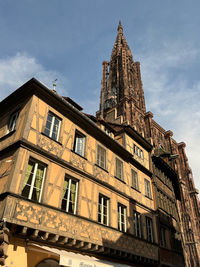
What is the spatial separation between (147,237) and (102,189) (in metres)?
4.13

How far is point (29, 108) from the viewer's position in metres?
9.02

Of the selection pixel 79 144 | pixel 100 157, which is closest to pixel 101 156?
pixel 100 157

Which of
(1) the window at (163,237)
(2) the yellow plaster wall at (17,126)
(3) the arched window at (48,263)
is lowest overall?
(3) the arched window at (48,263)

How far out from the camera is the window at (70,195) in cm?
882

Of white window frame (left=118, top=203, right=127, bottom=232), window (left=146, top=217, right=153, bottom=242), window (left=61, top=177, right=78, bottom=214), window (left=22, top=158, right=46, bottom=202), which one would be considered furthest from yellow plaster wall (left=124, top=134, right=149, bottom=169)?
window (left=22, top=158, right=46, bottom=202)

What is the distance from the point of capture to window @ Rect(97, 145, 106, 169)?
38.2 ft

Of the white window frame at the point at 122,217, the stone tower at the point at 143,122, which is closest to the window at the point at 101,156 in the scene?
the white window frame at the point at 122,217

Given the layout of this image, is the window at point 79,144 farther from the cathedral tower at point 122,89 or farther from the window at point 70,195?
the cathedral tower at point 122,89

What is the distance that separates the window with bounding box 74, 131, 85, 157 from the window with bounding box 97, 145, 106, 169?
110 centimetres

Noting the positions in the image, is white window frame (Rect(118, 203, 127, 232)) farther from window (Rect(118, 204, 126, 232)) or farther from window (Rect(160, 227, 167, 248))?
window (Rect(160, 227, 167, 248))

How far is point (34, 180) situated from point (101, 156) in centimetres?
451

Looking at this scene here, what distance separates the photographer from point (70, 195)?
9.17 metres

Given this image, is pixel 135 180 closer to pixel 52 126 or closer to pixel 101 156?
pixel 101 156

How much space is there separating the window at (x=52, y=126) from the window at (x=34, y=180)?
1.36 m
